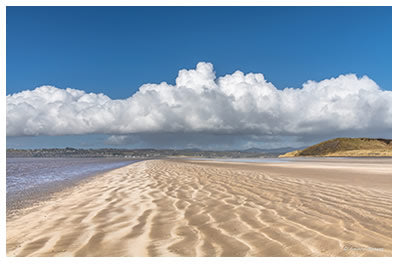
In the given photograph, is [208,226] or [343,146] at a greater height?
[208,226]

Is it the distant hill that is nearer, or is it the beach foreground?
the beach foreground

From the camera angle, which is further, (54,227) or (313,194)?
(313,194)

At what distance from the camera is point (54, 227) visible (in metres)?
5.33

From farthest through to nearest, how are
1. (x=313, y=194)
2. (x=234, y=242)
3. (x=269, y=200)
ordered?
(x=313, y=194) → (x=269, y=200) → (x=234, y=242)

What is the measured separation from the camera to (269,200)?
7645 millimetres

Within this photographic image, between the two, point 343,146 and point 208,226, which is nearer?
point 208,226

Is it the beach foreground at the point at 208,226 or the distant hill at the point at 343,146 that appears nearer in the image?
the beach foreground at the point at 208,226
